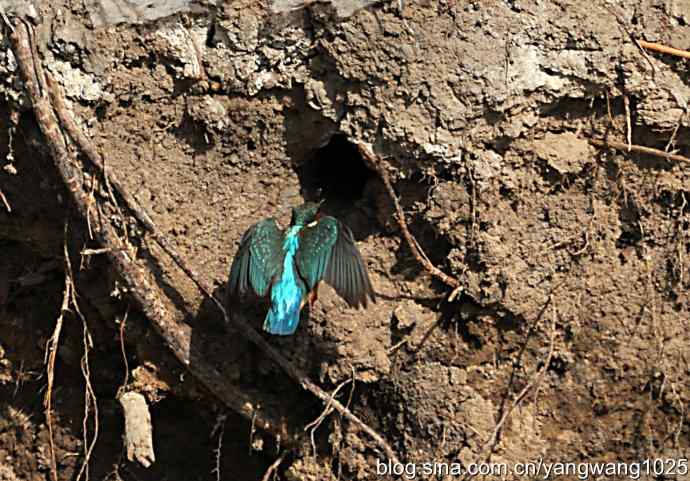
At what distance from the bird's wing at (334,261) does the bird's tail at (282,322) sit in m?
0.11

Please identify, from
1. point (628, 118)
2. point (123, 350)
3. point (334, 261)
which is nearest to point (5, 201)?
point (123, 350)

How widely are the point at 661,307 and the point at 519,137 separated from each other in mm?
721

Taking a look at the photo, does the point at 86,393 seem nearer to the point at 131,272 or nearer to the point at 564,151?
the point at 131,272

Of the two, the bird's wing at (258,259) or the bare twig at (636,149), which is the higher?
the bare twig at (636,149)

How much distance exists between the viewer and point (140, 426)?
11.6 feet

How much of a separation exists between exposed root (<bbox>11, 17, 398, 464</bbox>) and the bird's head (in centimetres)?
36

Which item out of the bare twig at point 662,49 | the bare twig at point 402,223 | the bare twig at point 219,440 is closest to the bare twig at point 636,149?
the bare twig at point 662,49

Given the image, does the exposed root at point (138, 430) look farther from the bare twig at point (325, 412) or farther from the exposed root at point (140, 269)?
the bare twig at point (325, 412)

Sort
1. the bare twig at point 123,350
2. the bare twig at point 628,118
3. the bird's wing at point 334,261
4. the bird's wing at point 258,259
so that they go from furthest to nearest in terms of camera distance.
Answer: the bare twig at point 123,350 → the bare twig at point 628,118 → the bird's wing at point 258,259 → the bird's wing at point 334,261

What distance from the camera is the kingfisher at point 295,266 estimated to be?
3.29 meters

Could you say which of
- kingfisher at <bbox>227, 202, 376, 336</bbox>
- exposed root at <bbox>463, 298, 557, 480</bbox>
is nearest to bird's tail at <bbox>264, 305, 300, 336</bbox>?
kingfisher at <bbox>227, 202, 376, 336</bbox>

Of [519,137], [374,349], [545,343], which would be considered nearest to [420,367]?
[374,349]

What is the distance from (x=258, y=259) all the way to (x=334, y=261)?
0.77 feet

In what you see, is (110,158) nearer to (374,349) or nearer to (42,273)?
(42,273)
